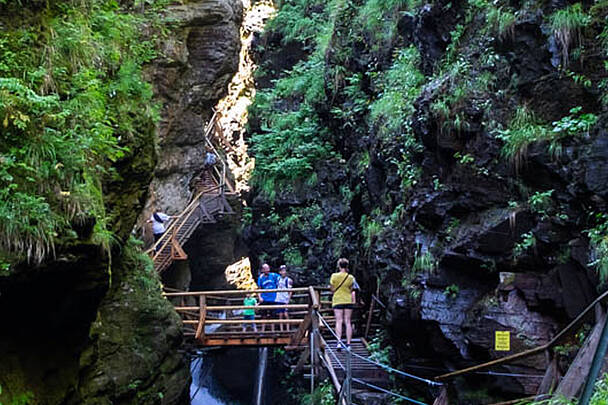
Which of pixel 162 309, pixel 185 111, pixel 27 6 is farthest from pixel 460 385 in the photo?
pixel 185 111

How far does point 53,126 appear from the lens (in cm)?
506

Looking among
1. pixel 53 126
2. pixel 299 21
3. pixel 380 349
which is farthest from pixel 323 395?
pixel 299 21

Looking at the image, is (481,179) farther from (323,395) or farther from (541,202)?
(323,395)

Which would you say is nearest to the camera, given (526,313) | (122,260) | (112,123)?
(112,123)

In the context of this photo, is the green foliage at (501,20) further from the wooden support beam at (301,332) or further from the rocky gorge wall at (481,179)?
the wooden support beam at (301,332)

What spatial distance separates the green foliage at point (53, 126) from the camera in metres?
4.48

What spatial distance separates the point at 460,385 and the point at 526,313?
58.0 inches

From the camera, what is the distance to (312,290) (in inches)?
447

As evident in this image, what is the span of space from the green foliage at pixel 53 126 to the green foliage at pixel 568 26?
234 inches

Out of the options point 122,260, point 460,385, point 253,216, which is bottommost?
point 460,385

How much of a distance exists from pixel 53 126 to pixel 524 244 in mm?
6057

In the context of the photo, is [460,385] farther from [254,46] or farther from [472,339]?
[254,46]

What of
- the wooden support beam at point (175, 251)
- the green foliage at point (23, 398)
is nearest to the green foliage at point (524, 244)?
the green foliage at point (23, 398)

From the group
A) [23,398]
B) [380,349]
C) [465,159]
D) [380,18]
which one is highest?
[380,18]
